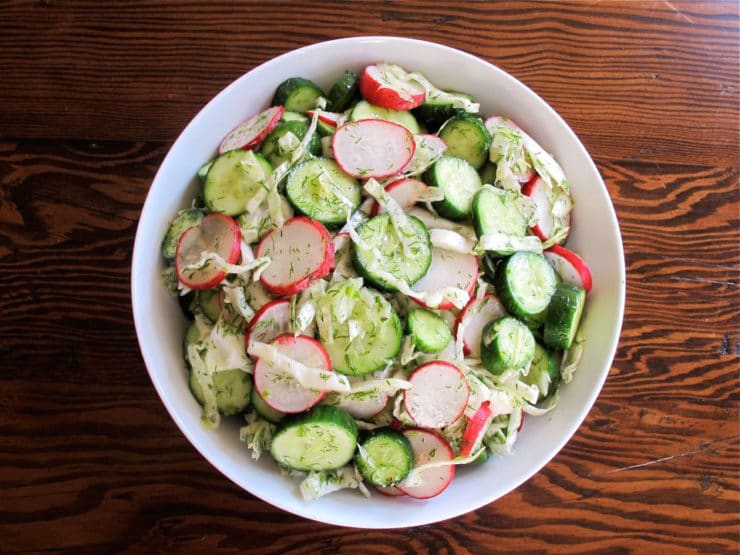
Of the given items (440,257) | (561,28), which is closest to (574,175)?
(440,257)

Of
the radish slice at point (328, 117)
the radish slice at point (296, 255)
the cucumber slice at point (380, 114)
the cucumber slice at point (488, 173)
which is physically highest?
the cucumber slice at point (380, 114)

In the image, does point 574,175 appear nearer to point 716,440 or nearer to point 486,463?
point 486,463

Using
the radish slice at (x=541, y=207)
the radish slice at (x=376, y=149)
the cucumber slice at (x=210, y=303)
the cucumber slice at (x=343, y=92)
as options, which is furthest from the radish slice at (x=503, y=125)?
the cucumber slice at (x=210, y=303)

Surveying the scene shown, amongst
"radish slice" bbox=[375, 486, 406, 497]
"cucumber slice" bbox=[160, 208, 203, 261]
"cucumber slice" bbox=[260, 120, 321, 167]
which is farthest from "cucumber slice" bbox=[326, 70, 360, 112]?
"radish slice" bbox=[375, 486, 406, 497]

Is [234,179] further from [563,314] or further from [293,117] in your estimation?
[563,314]

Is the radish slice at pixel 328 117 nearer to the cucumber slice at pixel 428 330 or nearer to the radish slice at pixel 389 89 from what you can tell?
the radish slice at pixel 389 89

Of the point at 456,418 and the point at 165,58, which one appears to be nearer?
the point at 456,418
